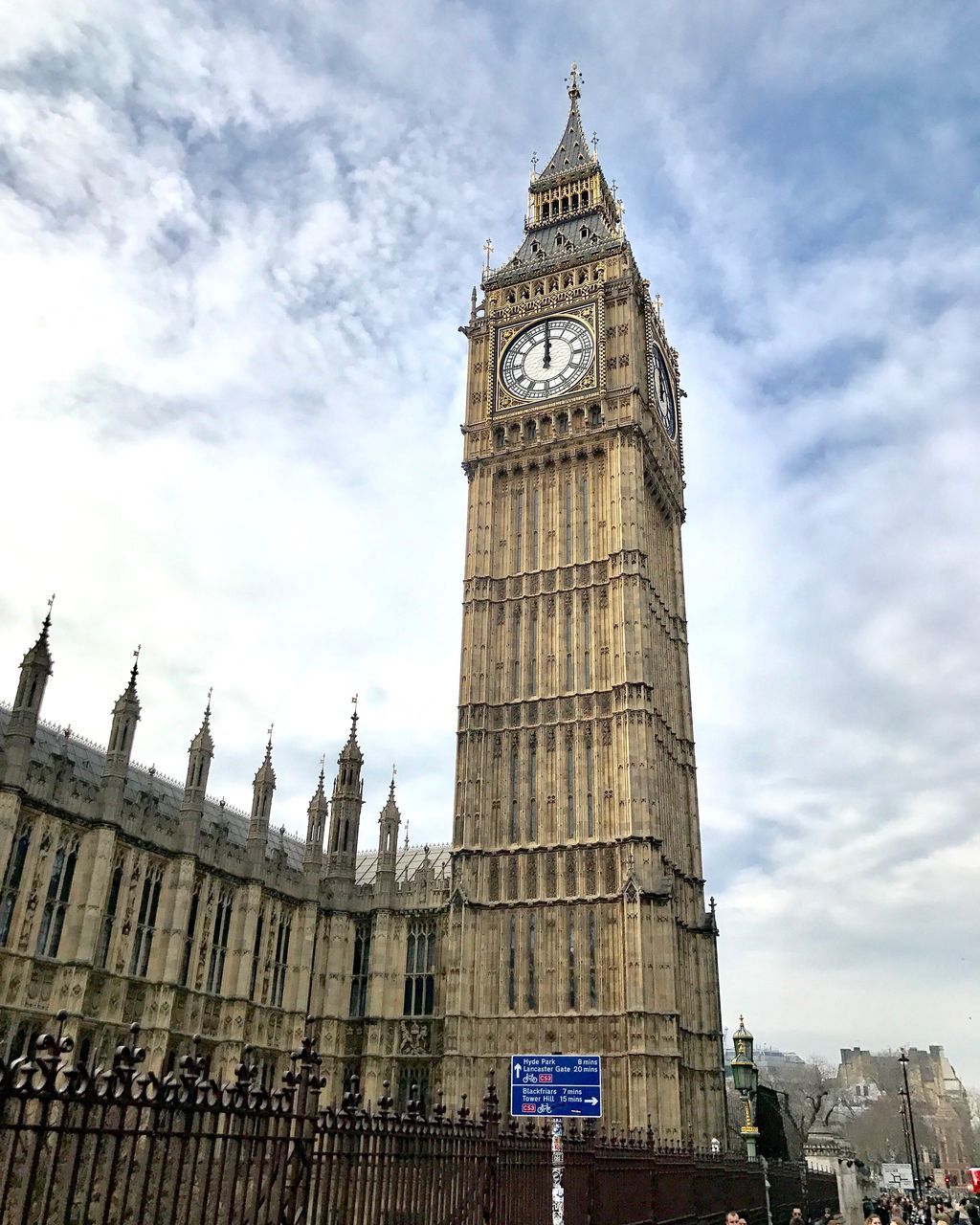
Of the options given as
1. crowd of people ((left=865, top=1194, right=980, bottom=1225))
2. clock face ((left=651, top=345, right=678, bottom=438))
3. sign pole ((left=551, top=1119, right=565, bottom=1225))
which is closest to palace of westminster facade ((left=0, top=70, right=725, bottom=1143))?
clock face ((left=651, top=345, right=678, bottom=438))

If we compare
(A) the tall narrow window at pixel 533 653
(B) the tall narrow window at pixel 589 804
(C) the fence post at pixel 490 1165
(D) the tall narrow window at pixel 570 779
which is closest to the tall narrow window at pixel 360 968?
(D) the tall narrow window at pixel 570 779

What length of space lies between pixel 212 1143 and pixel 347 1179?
2.30 meters

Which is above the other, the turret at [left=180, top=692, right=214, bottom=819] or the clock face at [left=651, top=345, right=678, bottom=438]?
the clock face at [left=651, top=345, right=678, bottom=438]

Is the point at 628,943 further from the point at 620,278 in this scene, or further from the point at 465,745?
the point at 620,278

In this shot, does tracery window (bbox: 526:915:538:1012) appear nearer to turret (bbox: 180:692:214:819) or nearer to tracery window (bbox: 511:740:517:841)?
tracery window (bbox: 511:740:517:841)

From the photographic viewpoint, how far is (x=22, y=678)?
31.5 metres

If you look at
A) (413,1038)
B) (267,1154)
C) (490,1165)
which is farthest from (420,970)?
(267,1154)

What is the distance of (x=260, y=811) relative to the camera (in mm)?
40031

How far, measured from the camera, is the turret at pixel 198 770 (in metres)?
36.2

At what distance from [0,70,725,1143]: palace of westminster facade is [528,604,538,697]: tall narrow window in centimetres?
12

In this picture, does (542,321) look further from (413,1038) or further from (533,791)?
(413,1038)

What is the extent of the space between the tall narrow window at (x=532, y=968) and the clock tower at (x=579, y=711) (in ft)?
0.27

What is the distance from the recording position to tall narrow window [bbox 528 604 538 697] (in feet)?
154

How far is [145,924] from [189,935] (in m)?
2.24
